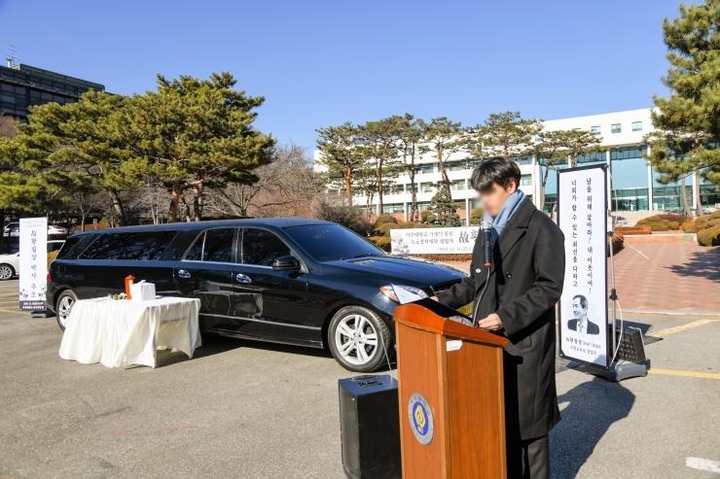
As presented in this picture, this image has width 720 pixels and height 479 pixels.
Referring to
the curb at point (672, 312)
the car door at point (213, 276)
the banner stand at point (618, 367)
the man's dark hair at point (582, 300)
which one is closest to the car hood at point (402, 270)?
the man's dark hair at point (582, 300)

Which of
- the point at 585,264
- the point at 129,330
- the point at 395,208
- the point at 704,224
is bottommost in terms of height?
the point at 129,330

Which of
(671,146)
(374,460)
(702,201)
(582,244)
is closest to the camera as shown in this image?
(374,460)

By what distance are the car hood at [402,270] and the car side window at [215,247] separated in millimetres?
1467

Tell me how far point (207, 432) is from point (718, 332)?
6349mm

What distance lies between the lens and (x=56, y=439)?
3.91 metres

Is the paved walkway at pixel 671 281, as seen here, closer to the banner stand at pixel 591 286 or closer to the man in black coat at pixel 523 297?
the banner stand at pixel 591 286

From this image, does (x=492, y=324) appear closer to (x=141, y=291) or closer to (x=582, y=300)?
(x=582, y=300)

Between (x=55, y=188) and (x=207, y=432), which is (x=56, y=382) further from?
(x=55, y=188)

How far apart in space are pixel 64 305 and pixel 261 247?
12.7 feet

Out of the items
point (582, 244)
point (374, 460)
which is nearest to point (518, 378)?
point (374, 460)

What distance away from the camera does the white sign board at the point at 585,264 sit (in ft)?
16.4

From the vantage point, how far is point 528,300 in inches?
88.6

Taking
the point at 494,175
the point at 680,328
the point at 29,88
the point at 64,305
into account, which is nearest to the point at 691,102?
the point at 680,328

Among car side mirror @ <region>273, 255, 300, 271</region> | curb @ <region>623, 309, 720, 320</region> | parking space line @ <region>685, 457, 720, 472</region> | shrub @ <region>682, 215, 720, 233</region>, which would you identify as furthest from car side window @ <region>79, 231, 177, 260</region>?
shrub @ <region>682, 215, 720, 233</region>
